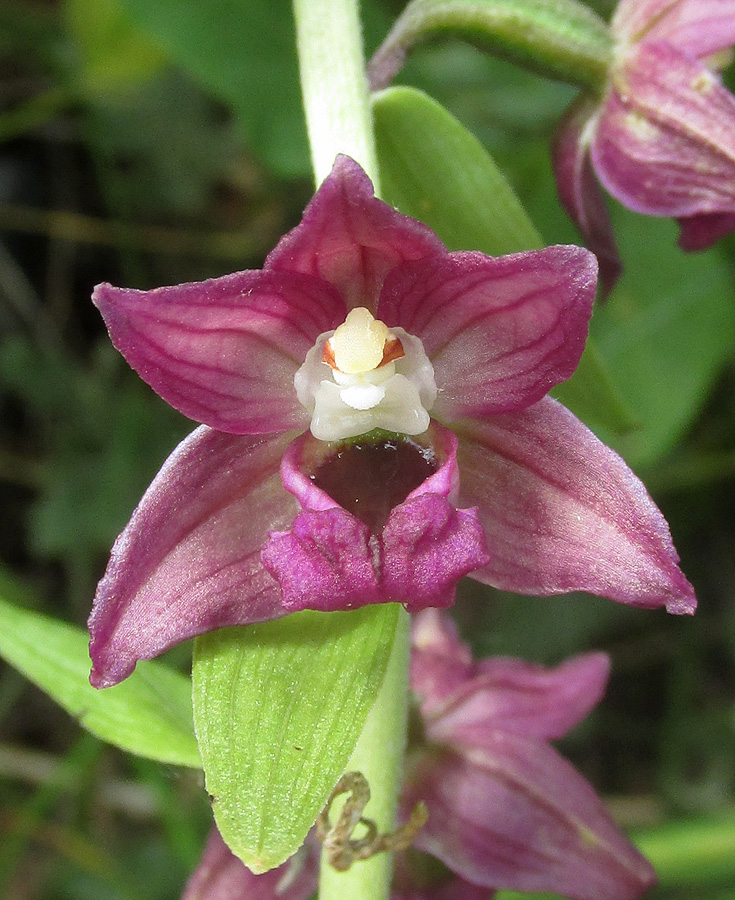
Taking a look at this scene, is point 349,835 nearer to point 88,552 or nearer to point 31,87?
point 88,552

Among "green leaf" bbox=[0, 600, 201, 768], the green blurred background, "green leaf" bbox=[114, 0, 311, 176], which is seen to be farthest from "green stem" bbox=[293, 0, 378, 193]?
"green leaf" bbox=[114, 0, 311, 176]

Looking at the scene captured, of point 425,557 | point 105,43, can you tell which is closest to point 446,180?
point 425,557

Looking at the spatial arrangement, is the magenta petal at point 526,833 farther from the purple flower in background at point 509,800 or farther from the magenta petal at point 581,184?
the magenta petal at point 581,184

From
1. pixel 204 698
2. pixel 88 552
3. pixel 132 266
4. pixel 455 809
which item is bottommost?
pixel 88 552

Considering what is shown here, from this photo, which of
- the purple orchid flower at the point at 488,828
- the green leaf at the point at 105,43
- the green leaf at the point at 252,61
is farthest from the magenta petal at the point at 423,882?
the green leaf at the point at 105,43

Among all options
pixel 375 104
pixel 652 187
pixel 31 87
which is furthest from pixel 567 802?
pixel 31 87

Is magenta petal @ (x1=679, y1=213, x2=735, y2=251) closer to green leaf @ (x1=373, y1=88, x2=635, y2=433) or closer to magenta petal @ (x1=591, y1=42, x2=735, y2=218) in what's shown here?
magenta petal @ (x1=591, y1=42, x2=735, y2=218)

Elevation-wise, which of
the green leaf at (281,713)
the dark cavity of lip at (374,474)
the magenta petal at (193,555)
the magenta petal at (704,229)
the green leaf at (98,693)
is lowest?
the green leaf at (98,693)
